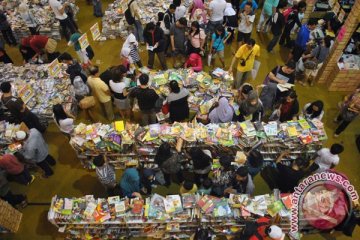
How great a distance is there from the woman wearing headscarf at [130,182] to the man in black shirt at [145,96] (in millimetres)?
1974

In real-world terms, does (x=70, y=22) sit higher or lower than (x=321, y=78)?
higher

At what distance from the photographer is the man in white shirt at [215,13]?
10102 mm

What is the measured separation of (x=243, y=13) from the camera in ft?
33.6

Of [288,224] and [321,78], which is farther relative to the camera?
[321,78]

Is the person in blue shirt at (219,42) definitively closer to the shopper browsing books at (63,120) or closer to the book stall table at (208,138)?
the book stall table at (208,138)

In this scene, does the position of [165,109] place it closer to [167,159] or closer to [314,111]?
[167,159]

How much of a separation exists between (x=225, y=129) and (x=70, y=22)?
7.41m

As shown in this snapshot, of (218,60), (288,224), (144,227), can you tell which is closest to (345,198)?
(288,224)

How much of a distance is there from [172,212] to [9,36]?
9.63 metres

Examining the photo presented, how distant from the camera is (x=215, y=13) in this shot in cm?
1034

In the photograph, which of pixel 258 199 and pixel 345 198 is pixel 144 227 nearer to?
pixel 258 199

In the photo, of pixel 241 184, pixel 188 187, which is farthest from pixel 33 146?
pixel 241 184

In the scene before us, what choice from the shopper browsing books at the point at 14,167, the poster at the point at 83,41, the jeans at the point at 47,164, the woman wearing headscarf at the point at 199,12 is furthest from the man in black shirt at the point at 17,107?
the woman wearing headscarf at the point at 199,12

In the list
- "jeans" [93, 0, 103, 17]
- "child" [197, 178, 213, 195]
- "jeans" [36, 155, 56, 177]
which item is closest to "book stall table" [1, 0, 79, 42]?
"jeans" [93, 0, 103, 17]
